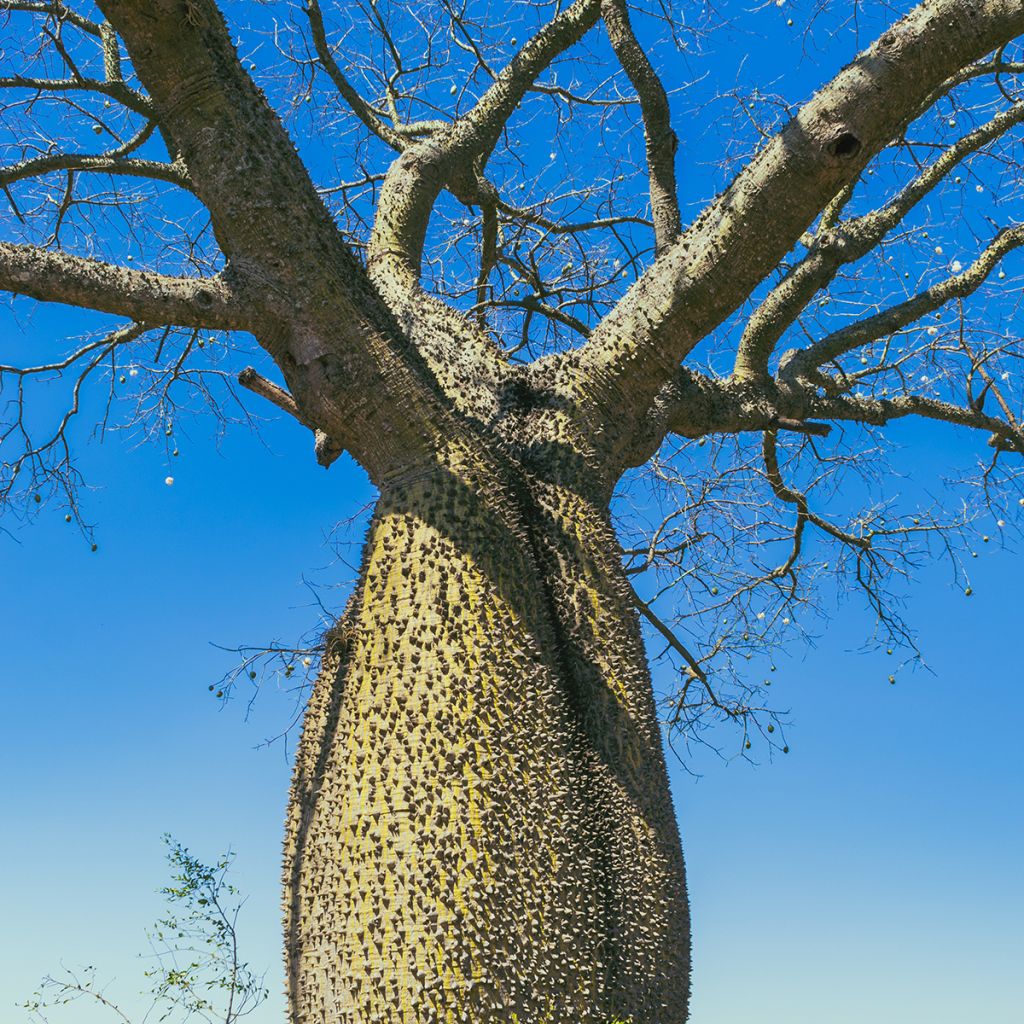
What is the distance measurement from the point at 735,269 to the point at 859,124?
553 millimetres

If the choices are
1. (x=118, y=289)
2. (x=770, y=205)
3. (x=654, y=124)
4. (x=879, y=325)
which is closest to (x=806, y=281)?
(x=879, y=325)

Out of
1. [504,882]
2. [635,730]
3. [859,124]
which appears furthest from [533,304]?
[504,882]

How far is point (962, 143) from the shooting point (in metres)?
5.16

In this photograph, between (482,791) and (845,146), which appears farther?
(845,146)

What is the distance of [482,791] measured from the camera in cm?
275

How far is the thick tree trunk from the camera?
2.61 meters

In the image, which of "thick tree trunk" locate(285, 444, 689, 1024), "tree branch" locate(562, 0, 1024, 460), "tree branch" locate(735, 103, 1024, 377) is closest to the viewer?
"thick tree trunk" locate(285, 444, 689, 1024)

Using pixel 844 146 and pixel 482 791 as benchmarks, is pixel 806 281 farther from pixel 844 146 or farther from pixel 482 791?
pixel 482 791

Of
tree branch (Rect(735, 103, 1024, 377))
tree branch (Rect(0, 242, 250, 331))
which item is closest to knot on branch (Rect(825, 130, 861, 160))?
tree branch (Rect(735, 103, 1024, 377))

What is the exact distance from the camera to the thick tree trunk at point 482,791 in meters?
2.61

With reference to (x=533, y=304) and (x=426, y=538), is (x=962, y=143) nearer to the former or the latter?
(x=533, y=304)

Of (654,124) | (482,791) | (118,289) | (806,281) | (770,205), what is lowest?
(482,791)

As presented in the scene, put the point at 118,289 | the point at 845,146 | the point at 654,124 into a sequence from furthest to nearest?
the point at 654,124
the point at 845,146
the point at 118,289

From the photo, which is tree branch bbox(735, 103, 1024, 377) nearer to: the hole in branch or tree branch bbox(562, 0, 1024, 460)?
tree branch bbox(562, 0, 1024, 460)
